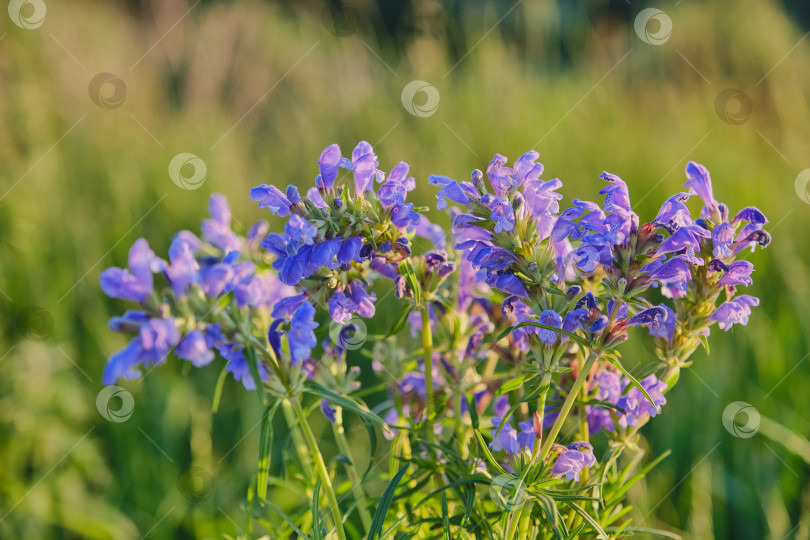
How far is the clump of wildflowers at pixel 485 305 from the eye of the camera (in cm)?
85

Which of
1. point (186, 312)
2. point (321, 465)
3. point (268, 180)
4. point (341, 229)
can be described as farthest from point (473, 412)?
point (268, 180)

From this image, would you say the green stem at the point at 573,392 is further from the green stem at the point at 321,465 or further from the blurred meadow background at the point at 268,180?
the blurred meadow background at the point at 268,180

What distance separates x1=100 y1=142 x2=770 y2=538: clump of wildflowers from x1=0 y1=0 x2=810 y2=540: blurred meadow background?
789mm

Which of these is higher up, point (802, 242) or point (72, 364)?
point (802, 242)

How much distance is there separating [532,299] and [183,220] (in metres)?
3.29

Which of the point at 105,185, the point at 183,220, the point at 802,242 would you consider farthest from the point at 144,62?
the point at 802,242

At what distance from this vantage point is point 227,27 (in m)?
6.11

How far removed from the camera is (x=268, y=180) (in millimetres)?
4379

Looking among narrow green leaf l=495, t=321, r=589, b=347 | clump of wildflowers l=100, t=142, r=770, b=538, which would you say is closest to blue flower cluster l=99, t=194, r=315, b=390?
clump of wildflowers l=100, t=142, r=770, b=538

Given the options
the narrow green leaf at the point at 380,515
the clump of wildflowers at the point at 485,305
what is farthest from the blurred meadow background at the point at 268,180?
the narrow green leaf at the point at 380,515

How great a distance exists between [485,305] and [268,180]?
3.48 meters

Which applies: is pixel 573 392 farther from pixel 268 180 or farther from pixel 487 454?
pixel 268 180

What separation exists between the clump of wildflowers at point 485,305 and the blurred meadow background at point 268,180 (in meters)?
0.79

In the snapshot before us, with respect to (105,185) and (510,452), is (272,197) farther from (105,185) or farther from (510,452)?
(105,185)
